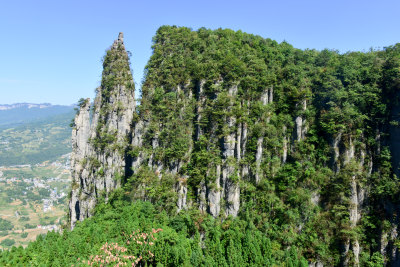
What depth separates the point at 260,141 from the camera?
3906cm

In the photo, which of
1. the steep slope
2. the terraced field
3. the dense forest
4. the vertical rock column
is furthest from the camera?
the terraced field

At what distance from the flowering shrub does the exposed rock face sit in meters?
14.3

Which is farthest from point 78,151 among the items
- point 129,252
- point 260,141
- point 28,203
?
point 28,203

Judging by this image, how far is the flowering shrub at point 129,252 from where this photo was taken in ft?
86.5

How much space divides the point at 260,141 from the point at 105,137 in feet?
96.2

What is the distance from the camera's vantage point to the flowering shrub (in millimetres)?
26375

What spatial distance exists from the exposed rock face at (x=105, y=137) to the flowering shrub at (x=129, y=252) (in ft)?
47.1

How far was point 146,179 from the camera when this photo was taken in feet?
126

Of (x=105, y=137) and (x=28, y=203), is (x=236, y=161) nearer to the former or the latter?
(x=105, y=137)

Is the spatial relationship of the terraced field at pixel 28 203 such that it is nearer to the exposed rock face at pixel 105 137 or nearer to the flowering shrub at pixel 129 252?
the exposed rock face at pixel 105 137

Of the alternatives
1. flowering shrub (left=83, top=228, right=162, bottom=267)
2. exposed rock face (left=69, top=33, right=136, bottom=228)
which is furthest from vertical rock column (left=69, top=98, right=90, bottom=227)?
flowering shrub (left=83, top=228, right=162, bottom=267)

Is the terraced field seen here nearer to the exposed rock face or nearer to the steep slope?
the exposed rock face

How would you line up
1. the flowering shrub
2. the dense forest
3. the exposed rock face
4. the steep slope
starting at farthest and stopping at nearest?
the exposed rock face < the steep slope < the dense forest < the flowering shrub

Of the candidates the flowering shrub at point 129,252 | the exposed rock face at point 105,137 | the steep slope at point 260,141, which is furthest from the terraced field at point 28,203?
the flowering shrub at point 129,252
